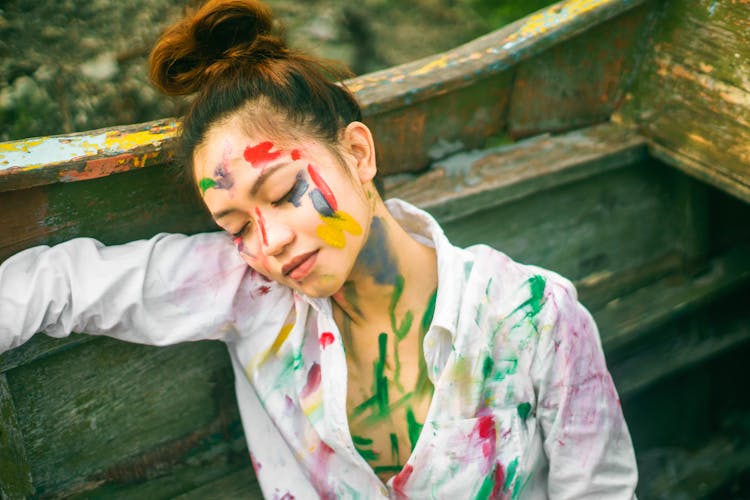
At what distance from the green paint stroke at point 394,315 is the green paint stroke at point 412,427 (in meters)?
0.17

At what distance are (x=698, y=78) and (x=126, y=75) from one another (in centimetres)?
223

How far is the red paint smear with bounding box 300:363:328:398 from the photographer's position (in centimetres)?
178

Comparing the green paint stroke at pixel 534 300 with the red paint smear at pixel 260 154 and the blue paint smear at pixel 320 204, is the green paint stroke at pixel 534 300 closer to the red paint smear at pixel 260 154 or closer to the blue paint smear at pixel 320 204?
the blue paint smear at pixel 320 204

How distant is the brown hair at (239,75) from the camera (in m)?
1.57

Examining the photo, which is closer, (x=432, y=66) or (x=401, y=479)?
(x=401, y=479)

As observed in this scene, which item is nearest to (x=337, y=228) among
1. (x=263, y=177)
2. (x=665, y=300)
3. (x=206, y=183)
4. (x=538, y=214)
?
(x=263, y=177)

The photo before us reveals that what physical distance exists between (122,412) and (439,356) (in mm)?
854

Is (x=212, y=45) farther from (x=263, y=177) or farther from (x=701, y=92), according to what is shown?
(x=701, y=92)

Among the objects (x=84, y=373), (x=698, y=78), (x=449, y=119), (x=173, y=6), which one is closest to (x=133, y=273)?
(x=84, y=373)

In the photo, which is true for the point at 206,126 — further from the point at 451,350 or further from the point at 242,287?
the point at 451,350

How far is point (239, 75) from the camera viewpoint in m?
1.58

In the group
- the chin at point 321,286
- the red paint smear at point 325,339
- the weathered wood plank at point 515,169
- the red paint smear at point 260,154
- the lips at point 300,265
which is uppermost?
the red paint smear at point 260,154

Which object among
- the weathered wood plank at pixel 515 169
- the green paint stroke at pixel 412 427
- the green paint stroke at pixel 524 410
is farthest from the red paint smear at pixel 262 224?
the weathered wood plank at pixel 515 169

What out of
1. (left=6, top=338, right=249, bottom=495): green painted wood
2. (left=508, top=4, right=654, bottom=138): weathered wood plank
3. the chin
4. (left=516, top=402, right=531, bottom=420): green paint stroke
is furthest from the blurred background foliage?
(left=516, top=402, right=531, bottom=420): green paint stroke
